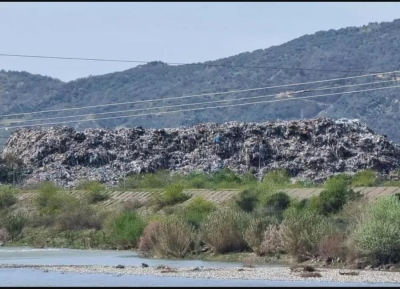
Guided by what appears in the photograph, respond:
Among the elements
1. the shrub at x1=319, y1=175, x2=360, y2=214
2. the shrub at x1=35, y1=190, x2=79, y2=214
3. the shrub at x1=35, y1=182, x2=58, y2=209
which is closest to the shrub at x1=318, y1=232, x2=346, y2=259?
the shrub at x1=319, y1=175, x2=360, y2=214

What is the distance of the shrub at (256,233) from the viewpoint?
1953 inches

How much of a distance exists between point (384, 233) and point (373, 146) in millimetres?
48179

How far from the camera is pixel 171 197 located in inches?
2761

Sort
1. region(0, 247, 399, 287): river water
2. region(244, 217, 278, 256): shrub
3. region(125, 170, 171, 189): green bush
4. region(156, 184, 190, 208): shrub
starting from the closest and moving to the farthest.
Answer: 1. region(0, 247, 399, 287): river water
2. region(244, 217, 278, 256): shrub
3. region(156, 184, 190, 208): shrub
4. region(125, 170, 171, 189): green bush

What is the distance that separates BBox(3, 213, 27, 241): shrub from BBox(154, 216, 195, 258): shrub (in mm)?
19385

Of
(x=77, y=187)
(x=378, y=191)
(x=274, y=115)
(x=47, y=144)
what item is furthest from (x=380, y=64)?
(x=378, y=191)

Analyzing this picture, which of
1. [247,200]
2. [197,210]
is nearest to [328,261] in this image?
[197,210]

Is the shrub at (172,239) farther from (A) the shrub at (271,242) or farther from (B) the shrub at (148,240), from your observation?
(A) the shrub at (271,242)

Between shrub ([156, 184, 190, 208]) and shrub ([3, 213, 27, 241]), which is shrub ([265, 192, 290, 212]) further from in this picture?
shrub ([3, 213, 27, 241])

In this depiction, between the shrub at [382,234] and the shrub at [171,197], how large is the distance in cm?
2686

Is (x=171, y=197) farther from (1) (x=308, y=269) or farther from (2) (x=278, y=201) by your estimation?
(1) (x=308, y=269)

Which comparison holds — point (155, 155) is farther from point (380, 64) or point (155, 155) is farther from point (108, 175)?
point (380, 64)

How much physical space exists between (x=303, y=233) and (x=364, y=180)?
80.2 ft

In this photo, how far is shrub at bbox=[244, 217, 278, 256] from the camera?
49.6 m
